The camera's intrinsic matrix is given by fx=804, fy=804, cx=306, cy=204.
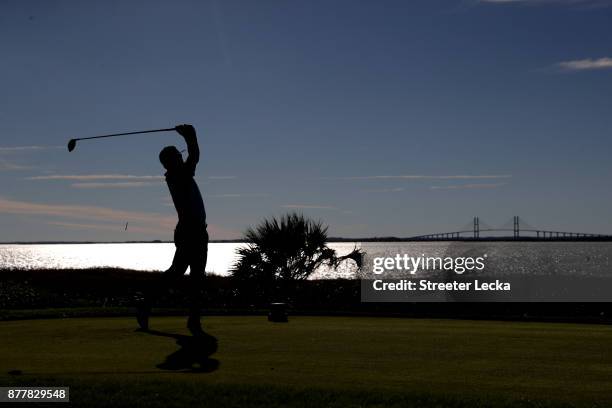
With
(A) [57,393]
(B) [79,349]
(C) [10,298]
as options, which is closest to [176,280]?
(B) [79,349]

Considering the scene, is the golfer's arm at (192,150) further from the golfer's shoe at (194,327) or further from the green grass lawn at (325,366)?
the green grass lawn at (325,366)

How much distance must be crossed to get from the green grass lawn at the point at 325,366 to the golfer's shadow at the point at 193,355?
0.20 m

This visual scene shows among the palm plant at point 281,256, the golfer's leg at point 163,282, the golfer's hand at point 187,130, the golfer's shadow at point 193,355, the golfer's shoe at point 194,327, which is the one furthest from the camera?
the palm plant at point 281,256

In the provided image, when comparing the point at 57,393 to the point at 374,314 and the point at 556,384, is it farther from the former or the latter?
the point at 374,314

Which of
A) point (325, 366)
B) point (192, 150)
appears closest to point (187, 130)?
point (192, 150)

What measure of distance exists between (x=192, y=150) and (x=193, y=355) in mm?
4177

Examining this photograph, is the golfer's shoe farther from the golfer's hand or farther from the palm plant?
the palm plant

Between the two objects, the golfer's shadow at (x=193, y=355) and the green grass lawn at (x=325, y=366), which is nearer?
the green grass lawn at (x=325, y=366)

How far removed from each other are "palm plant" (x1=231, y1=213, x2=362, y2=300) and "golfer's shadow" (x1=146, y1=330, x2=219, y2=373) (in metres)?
19.0

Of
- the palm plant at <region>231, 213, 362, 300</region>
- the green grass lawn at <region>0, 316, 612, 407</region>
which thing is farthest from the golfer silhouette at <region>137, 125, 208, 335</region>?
the palm plant at <region>231, 213, 362, 300</region>

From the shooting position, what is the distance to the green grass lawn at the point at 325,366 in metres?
10.8

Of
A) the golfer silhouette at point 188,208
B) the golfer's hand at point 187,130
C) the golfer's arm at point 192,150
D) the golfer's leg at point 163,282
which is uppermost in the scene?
the golfer's hand at point 187,130

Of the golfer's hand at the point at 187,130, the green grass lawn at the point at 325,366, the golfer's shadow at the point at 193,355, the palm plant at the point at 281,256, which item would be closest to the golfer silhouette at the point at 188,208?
the golfer's hand at the point at 187,130

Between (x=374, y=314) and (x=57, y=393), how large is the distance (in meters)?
17.0
